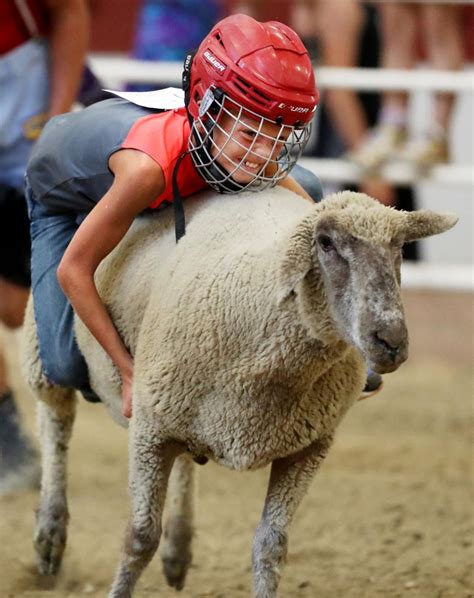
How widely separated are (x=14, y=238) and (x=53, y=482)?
45.5 inches

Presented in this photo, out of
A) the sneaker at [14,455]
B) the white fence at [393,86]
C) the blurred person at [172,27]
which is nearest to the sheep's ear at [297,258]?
the sneaker at [14,455]

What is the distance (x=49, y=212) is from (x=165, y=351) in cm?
75

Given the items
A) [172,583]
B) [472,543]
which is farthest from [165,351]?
[472,543]

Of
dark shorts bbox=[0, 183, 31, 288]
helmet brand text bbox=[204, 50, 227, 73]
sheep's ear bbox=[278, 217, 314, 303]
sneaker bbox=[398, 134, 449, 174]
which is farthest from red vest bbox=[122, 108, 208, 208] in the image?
sneaker bbox=[398, 134, 449, 174]

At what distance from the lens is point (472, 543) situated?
14.1 feet

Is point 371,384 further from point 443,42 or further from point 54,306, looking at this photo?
A: point 443,42

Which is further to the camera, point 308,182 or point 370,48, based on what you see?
point 370,48

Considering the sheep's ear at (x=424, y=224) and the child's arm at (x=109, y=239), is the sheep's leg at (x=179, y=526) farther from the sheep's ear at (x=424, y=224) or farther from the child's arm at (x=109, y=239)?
the sheep's ear at (x=424, y=224)

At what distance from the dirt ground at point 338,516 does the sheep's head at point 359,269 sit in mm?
1350

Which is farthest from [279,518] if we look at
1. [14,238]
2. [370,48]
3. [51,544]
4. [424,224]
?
[370,48]

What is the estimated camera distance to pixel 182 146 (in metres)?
3.18

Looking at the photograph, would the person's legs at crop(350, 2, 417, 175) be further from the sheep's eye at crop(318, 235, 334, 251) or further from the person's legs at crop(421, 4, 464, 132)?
the sheep's eye at crop(318, 235, 334, 251)

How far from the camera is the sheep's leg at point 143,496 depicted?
3113 millimetres

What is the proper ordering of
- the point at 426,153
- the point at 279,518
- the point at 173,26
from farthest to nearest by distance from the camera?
the point at 173,26, the point at 426,153, the point at 279,518
